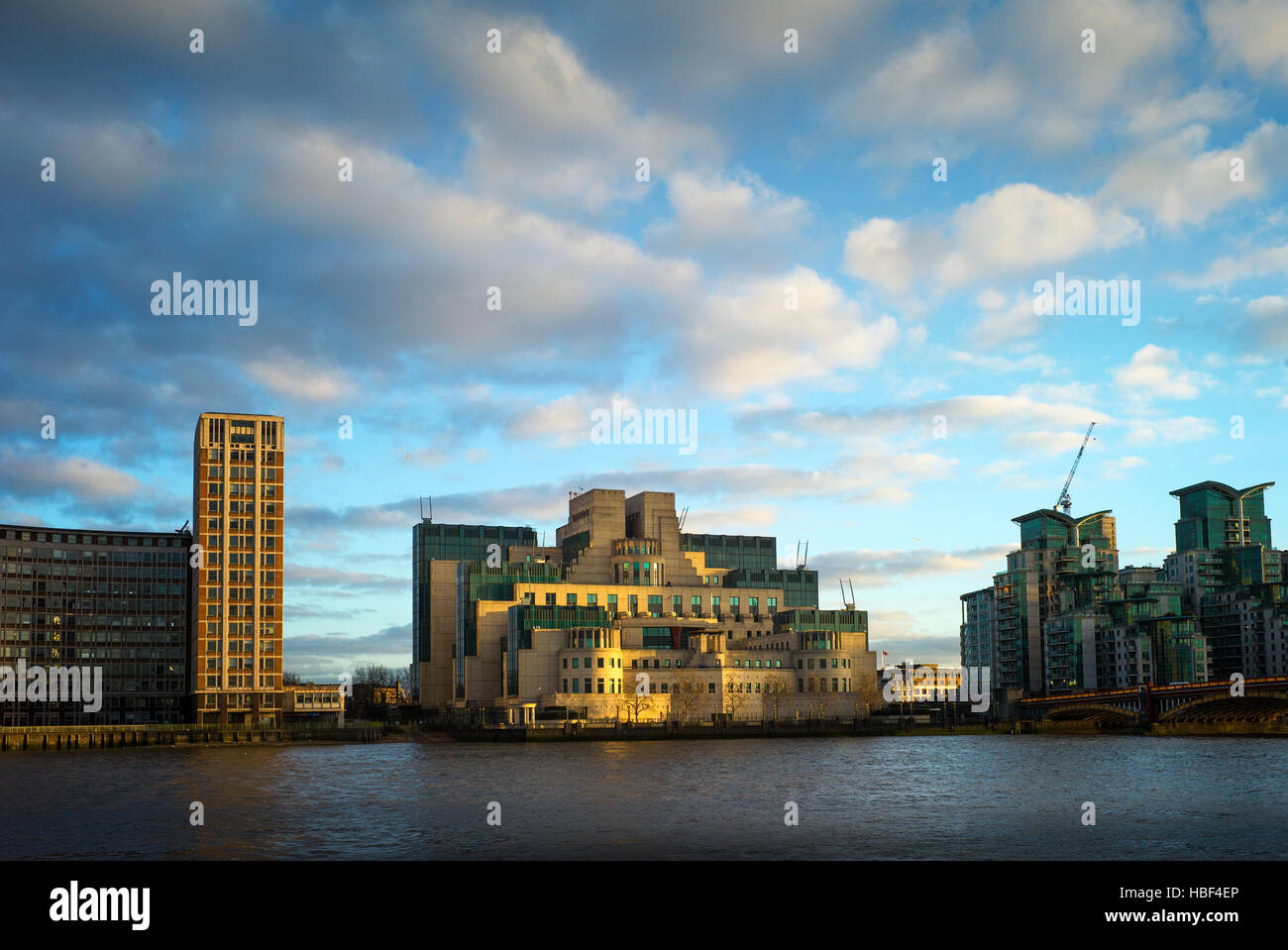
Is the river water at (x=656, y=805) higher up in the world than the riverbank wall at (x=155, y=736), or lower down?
higher up

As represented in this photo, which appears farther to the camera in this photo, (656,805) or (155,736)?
(155,736)

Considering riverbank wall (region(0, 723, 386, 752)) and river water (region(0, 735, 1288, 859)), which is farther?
riverbank wall (region(0, 723, 386, 752))

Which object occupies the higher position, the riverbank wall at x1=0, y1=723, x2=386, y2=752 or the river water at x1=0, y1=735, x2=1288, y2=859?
the river water at x1=0, y1=735, x2=1288, y2=859

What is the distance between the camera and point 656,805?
77.8 metres

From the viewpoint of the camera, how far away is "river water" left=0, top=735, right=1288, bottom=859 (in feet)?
190

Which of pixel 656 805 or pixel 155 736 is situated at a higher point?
pixel 656 805

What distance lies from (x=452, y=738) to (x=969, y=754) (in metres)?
83.8

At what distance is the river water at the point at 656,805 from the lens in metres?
57.8

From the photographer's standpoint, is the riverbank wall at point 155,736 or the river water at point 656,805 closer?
the river water at point 656,805
